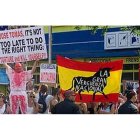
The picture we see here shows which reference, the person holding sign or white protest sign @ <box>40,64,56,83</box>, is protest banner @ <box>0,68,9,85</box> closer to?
the person holding sign

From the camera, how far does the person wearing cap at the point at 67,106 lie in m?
9.20

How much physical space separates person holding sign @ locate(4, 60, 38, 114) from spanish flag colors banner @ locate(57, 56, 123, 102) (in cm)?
68

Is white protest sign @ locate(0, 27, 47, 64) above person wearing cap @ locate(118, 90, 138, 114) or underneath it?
above

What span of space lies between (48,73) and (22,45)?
706 mm

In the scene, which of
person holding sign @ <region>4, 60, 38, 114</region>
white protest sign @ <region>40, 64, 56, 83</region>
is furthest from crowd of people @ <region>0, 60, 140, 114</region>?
white protest sign @ <region>40, 64, 56, 83</region>

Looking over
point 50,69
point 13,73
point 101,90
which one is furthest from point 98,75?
point 13,73

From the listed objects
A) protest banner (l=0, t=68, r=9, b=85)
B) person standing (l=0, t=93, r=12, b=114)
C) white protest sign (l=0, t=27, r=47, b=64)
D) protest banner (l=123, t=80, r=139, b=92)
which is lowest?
person standing (l=0, t=93, r=12, b=114)

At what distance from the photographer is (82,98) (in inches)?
369

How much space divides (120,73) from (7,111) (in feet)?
7.01

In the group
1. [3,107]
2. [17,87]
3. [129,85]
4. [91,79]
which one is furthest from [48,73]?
[129,85]

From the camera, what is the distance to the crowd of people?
927 cm

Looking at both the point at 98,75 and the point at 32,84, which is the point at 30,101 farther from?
the point at 98,75

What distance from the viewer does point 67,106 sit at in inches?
363

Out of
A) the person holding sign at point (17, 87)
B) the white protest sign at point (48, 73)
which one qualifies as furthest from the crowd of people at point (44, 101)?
the white protest sign at point (48, 73)
